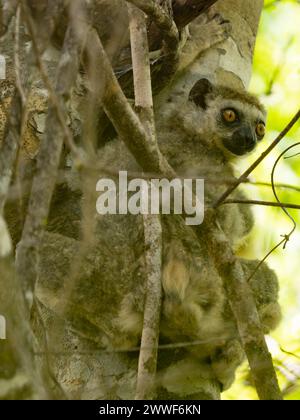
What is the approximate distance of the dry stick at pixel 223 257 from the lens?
3.07m

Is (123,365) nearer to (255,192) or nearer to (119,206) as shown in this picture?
(119,206)

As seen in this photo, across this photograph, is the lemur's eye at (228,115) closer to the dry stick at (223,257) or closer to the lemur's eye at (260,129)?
the lemur's eye at (260,129)

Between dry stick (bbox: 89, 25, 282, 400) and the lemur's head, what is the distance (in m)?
2.01

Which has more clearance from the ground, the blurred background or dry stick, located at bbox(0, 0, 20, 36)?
the blurred background

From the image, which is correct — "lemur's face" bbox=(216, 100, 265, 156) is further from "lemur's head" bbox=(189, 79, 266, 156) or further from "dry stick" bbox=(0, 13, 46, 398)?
"dry stick" bbox=(0, 13, 46, 398)

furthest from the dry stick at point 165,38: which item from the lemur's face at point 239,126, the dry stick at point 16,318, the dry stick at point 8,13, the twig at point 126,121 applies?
the dry stick at point 16,318

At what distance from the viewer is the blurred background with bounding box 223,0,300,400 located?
5.93 metres

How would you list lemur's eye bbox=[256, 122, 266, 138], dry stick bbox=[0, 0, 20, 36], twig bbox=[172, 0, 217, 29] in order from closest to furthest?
dry stick bbox=[0, 0, 20, 36] → twig bbox=[172, 0, 217, 29] → lemur's eye bbox=[256, 122, 266, 138]

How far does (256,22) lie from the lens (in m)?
5.71

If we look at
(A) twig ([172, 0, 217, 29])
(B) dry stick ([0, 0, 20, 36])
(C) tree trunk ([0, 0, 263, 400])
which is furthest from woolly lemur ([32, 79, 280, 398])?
(B) dry stick ([0, 0, 20, 36])

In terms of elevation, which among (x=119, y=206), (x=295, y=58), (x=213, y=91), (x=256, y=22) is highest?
(x=295, y=58)

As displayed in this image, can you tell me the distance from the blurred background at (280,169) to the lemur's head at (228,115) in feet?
1.02

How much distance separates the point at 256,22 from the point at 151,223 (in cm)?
262
